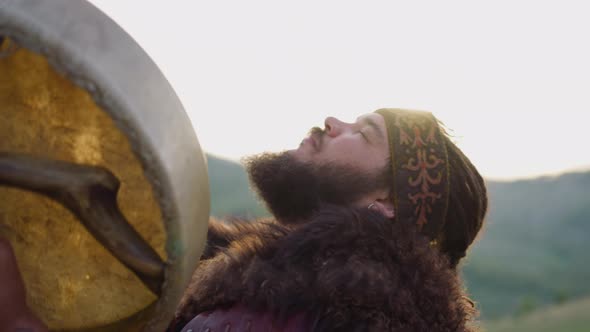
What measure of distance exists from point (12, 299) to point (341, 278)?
27.9 inches

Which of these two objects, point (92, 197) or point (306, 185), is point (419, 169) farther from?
point (92, 197)

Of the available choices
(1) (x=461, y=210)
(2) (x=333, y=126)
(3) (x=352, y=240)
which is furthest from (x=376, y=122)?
(3) (x=352, y=240)

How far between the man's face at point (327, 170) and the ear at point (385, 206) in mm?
42

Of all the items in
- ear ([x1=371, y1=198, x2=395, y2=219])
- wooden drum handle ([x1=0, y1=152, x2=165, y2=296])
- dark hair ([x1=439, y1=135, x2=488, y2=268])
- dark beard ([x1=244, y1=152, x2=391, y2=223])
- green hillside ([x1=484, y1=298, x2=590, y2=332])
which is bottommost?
green hillside ([x1=484, y1=298, x2=590, y2=332])

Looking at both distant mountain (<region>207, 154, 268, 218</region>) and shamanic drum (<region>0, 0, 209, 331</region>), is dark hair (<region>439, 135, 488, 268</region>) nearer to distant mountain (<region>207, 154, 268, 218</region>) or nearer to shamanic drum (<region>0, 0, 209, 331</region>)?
shamanic drum (<region>0, 0, 209, 331</region>)

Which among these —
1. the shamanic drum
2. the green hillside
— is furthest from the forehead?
the green hillside

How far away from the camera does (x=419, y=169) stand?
2.28 m

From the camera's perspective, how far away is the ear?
7.16ft

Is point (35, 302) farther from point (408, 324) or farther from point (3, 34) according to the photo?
point (408, 324)

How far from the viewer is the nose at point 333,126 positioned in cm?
233

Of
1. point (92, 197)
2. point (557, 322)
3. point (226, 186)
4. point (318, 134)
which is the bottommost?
point (557, 322)

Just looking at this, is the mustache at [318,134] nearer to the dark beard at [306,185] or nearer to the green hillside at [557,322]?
the dark beard at [306,185]

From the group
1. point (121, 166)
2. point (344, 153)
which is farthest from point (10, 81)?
point (344, 153)

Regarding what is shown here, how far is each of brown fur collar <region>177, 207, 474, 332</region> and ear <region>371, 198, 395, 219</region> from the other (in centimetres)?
24
